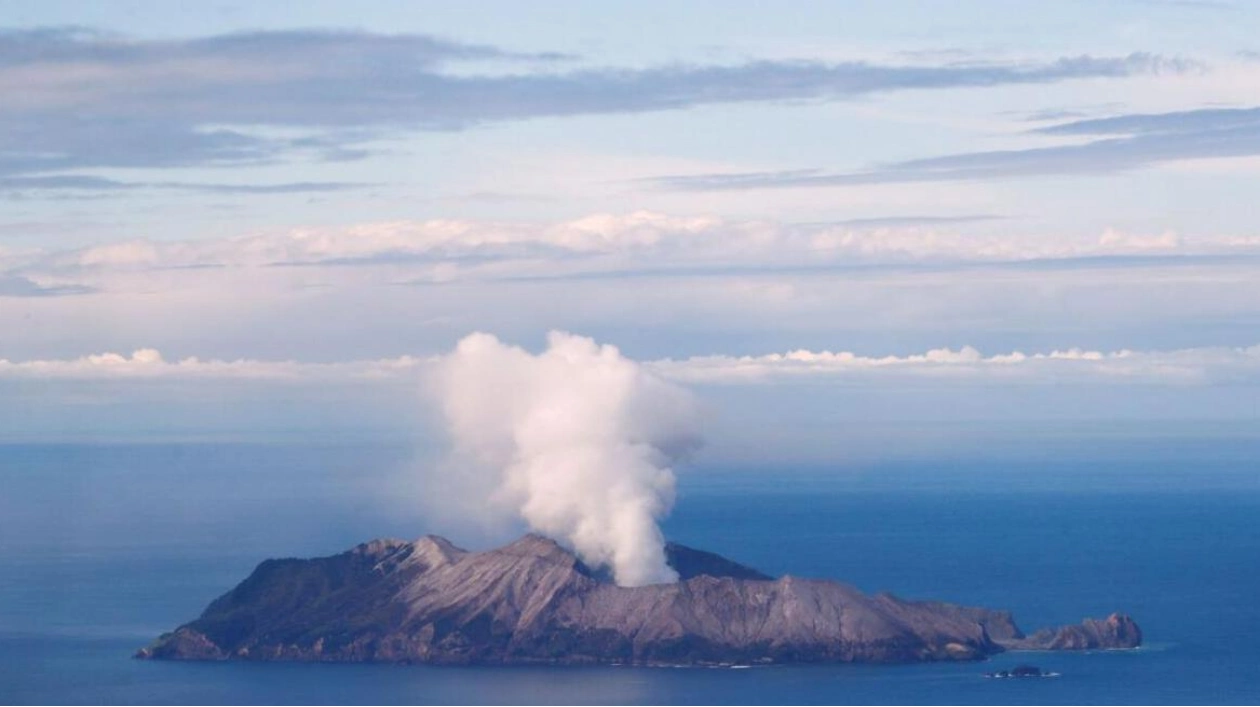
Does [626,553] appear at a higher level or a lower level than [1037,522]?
lower

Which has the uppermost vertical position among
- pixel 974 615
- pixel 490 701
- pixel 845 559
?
pixel 845 559

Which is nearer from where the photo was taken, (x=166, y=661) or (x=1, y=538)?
(x=166, y=661)

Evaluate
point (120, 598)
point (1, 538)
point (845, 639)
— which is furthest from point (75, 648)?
point (1, 538)

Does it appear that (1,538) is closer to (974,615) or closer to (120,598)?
(120,598)

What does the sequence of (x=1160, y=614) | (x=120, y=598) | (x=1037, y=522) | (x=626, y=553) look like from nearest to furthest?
(x=626, y=553), (x=1160, y=614), (x=120, y=598), (x=1037, y=522)

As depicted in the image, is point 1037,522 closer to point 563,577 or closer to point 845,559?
point 845,559

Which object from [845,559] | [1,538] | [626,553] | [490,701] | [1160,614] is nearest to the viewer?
[490,701]

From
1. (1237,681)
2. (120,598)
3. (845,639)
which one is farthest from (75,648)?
(1237,681)
